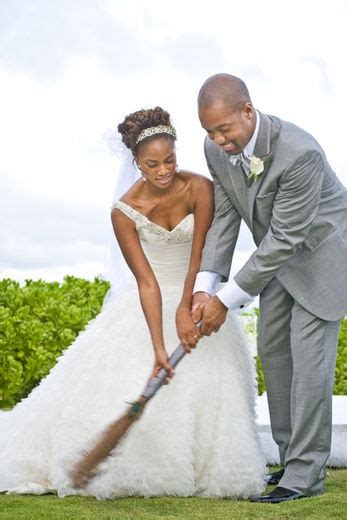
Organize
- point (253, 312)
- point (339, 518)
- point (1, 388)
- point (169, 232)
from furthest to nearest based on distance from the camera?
point (253, 312) → point (1, 388) → point (169, 232) → point (339, 518)

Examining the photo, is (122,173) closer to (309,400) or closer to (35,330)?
(309,400)

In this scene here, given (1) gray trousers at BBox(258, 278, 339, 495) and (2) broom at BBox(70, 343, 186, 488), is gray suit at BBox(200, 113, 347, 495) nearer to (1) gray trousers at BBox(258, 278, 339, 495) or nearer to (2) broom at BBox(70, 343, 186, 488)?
(1) gray trousers at BBox(258, 278, 339, 495)

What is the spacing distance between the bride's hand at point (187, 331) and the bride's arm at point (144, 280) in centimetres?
11

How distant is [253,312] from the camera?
10898 millimetres

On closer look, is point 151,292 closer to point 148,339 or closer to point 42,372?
point 148,339

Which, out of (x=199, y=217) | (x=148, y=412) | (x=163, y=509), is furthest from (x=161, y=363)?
(x=199, y=217)

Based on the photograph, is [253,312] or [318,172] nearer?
[318,172]

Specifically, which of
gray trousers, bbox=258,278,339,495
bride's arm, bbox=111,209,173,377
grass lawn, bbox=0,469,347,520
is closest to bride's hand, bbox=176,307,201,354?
bride's arm, bbox=111,209,173,377

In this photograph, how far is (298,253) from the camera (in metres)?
4.90

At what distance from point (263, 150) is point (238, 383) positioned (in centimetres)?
127

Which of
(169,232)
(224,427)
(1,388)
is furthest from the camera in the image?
(1,388)

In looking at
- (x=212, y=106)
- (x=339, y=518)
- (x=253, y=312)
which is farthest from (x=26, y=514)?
(x=253, y=312)

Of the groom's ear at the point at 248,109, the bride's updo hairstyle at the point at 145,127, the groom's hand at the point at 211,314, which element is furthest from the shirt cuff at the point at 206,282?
the groom's ear at the point at 248,109

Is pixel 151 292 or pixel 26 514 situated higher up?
pixel 151 292
